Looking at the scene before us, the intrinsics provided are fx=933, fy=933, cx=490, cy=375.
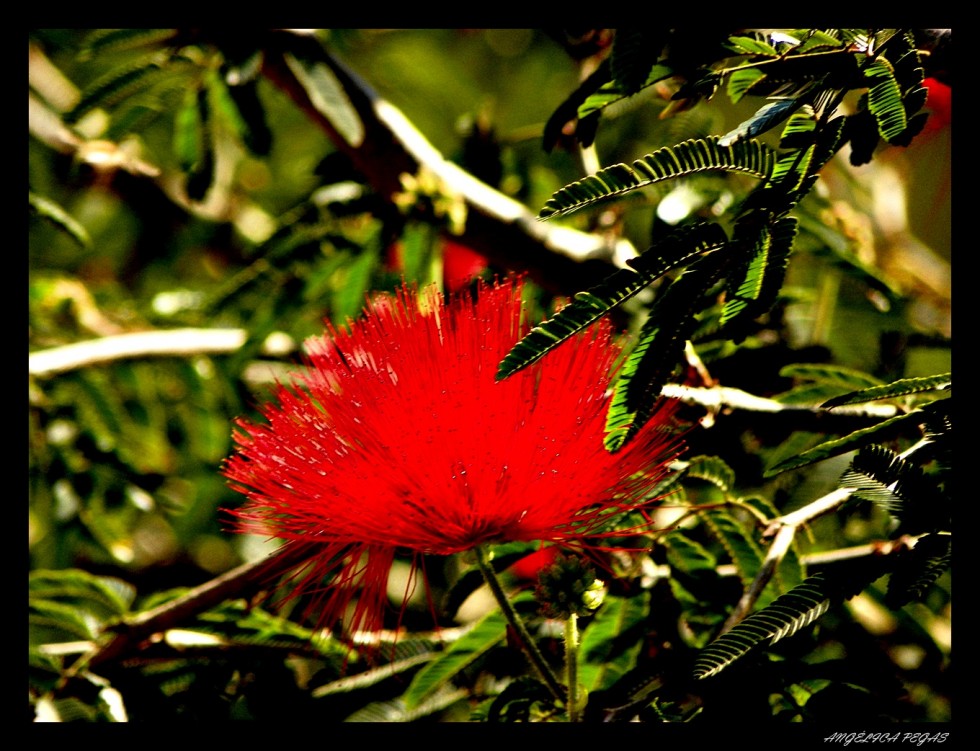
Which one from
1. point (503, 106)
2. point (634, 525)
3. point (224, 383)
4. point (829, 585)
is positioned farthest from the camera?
point (503, 106)

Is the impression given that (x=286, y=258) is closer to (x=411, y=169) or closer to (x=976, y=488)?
(x=411, y=169)

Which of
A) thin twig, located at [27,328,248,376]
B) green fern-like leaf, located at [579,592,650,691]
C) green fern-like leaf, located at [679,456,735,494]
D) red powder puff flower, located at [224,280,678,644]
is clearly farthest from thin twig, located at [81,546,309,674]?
thin twig, located at [27,328,248,376]

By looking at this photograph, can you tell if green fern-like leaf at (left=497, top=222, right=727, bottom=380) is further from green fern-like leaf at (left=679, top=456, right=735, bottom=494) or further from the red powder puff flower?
green fern-like leaf at (left=679, top=456, right=735, bottom=494)

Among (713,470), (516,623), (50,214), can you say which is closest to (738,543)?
(713,470)

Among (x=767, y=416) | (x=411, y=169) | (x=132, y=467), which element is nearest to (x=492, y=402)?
(x=767, y=416)

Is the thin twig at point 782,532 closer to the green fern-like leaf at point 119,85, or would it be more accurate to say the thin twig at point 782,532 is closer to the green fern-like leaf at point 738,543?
the green fern-like leaf at point 738,543

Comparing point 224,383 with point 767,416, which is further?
point 224,383

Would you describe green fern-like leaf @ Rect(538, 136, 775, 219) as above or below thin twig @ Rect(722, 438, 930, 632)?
above
